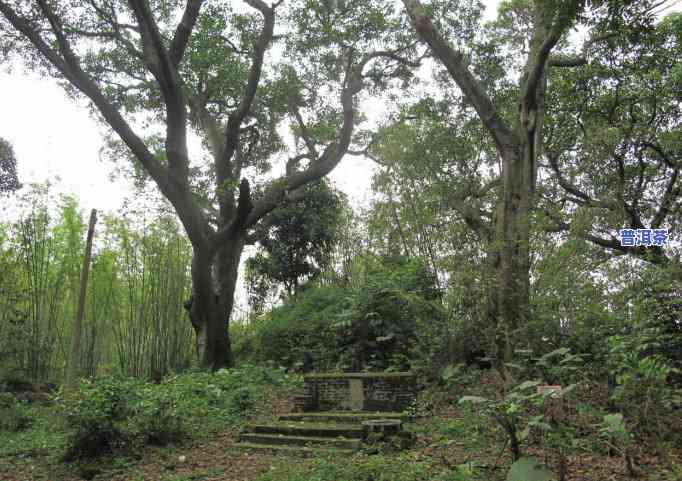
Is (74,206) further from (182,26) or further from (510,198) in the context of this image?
(510,198)

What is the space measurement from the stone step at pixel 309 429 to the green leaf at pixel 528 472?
7.37ft

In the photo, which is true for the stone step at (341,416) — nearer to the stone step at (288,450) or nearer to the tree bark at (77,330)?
the stone step at (288,450)

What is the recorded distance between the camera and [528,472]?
287cm

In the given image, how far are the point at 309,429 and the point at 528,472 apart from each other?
9.55 ft

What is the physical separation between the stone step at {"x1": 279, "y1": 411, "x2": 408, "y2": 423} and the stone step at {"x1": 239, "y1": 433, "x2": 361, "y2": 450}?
0.60 m

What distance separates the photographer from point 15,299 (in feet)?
26.2

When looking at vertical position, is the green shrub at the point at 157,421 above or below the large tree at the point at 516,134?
below

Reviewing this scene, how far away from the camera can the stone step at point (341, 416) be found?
5.58 m

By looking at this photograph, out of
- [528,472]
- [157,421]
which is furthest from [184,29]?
[528,472]

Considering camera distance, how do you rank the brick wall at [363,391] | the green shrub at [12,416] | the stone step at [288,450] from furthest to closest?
the green shrub at [12,416] < the brick wall at [363,391] < the stone step at [288,450]

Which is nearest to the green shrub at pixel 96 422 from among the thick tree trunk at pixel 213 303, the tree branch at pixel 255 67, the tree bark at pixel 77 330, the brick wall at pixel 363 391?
the tree bark at pixel 77 330

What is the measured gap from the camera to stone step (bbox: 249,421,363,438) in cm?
512

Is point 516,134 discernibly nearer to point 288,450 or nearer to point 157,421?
point 288,450

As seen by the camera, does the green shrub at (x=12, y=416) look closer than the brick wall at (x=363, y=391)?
→ No
